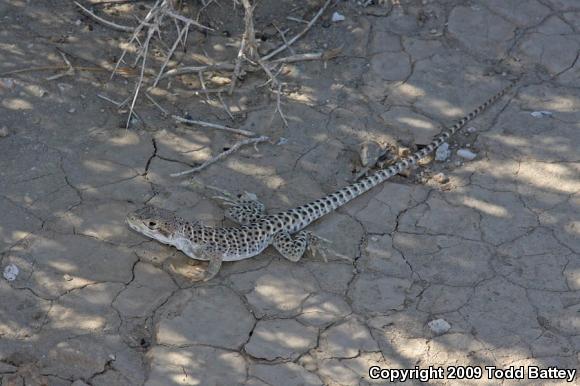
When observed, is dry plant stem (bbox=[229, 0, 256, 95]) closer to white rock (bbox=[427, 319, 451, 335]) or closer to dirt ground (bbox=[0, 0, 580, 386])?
dirt ground (bbox=[0, 0, 580, 386])

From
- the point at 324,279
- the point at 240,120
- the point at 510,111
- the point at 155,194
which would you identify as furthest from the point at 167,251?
the point at 510,111

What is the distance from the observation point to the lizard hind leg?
634cm

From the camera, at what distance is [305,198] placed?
22.7ft

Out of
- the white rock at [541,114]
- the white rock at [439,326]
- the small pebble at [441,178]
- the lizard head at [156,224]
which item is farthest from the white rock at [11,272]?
the white rock at [541,114]

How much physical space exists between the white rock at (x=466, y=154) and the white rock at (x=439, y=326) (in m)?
1.93

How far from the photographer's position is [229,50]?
8352 millimetres

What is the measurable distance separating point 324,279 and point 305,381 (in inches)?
38.0

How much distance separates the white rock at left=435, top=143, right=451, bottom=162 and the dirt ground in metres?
0.13

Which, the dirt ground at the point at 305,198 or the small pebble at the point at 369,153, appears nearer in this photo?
the dirt ground at the point at 305,198

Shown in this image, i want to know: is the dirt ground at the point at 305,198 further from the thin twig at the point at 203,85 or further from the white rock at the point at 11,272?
the thin twig at the point at 203,85

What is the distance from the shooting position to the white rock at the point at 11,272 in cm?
598

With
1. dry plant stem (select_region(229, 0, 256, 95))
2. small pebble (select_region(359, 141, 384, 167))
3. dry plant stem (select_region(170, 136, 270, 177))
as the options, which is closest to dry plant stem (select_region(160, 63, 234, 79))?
dry plant stem (select_region(229, 0, 256, 95))

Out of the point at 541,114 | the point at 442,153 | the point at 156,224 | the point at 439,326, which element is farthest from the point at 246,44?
the point at 439,326

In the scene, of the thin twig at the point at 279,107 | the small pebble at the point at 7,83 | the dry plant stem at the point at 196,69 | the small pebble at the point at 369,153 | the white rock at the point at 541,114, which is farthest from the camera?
the dry plant stem at the point at 196,69
